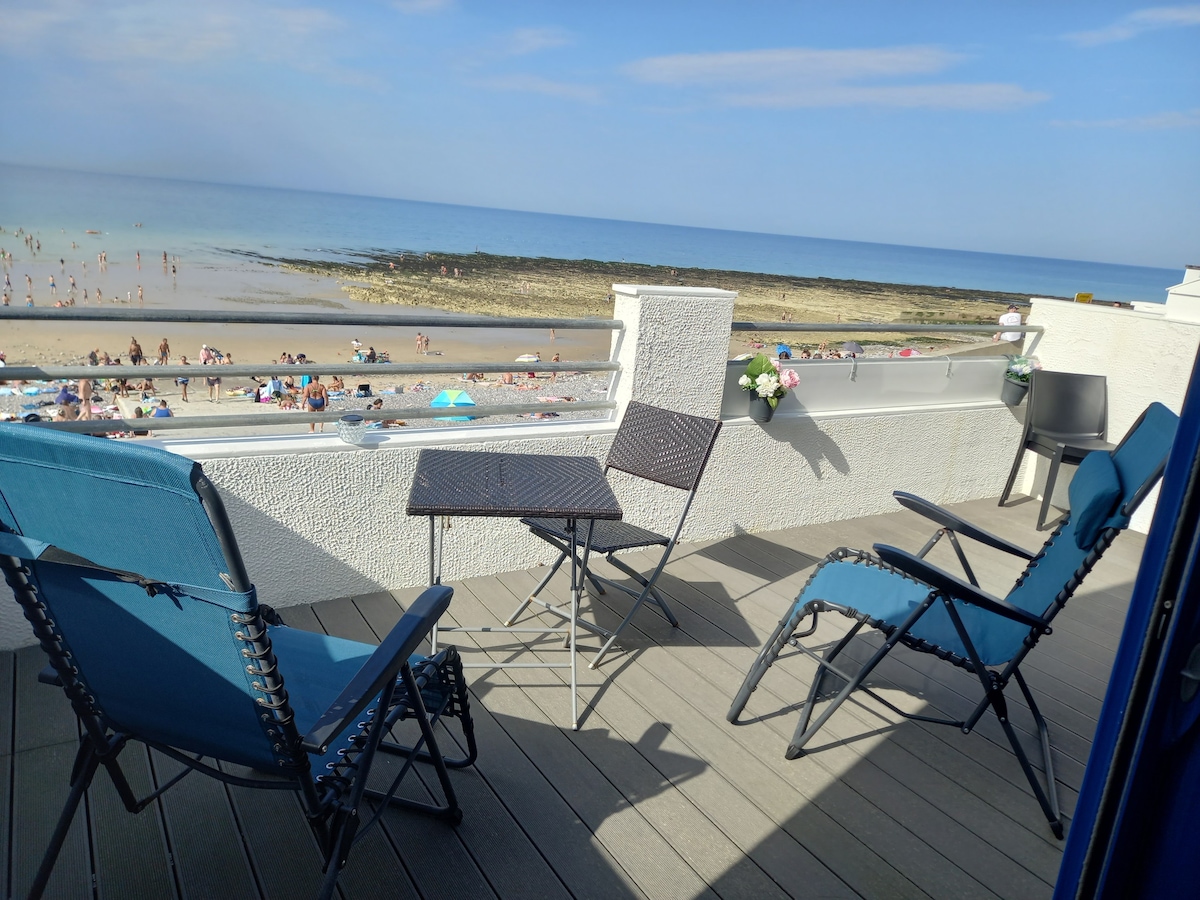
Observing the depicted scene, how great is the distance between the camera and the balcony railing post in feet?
11.6

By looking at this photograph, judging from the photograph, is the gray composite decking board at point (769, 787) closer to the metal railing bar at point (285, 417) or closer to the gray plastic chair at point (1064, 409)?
the metal railing bar at point (285, 417)

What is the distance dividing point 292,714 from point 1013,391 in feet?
16.3

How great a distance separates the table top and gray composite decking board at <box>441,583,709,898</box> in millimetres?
666

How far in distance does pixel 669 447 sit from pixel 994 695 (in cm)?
140

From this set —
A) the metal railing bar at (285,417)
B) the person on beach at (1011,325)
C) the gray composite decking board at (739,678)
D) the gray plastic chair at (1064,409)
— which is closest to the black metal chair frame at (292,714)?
the metal railing bar at (285,417)

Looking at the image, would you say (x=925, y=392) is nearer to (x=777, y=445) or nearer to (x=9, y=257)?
(x=777, y=445)

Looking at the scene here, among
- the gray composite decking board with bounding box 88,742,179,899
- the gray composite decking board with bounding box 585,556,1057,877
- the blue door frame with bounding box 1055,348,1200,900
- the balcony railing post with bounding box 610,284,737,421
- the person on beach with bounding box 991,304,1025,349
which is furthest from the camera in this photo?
the person on beach with bounding box 991,304,1025,349

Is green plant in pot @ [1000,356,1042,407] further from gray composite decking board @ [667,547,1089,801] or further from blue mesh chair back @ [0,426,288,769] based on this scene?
blue mesh chair back @ [0,426,288,769]

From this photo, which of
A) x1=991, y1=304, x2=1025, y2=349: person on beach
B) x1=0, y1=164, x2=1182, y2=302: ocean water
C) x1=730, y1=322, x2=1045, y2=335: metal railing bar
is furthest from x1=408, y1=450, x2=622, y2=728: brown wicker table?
x1=0, y1=164, x2=1182, y2=302: ocean water

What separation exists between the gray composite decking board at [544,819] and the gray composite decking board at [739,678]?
2.52ft

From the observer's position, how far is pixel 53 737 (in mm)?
2145

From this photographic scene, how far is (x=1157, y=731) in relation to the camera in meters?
1.02

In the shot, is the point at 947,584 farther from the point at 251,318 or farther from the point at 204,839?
the point at 251,318

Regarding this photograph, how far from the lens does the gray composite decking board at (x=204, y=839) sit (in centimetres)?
168
